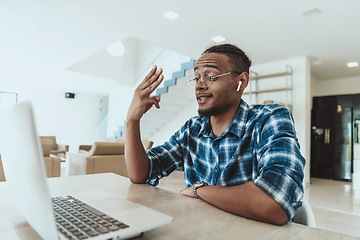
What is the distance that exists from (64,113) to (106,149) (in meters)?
7.04

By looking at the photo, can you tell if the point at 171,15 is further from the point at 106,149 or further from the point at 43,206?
the point at 43,206

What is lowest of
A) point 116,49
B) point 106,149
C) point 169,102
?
point 106,149

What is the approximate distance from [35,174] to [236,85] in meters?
0.91

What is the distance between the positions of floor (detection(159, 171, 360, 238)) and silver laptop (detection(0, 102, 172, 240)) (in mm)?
2504

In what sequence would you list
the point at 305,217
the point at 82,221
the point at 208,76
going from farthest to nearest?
1. the point at 208,76
2. the point at 305,217
3. the point at 82,221

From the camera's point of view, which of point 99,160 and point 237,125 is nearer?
point 237,125

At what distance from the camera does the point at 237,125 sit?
1000mm

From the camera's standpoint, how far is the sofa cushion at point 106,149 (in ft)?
11.2

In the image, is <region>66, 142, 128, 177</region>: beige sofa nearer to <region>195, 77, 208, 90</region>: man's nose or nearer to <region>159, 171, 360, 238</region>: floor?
<region>159, 171, 360, 238</region>: floor

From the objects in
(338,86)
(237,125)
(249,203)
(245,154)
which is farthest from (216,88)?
(338,86)

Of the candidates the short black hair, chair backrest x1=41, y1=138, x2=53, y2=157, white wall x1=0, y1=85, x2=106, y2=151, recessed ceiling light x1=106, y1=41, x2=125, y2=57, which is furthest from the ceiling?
white wall x1=0, y1=85, x2=106, y2=151

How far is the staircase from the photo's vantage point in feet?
19.6

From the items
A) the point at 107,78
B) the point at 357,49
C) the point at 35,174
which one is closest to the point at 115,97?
the point at 107,78

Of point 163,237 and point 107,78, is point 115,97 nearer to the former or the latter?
point 107,78
